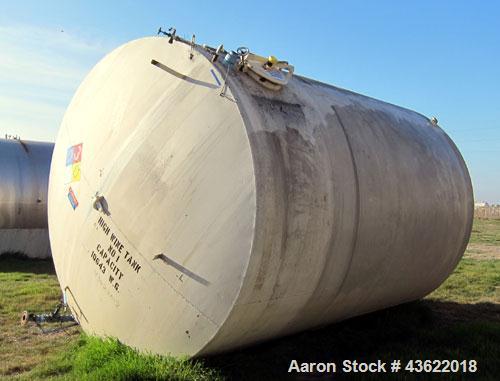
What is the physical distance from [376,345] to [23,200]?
8.89m

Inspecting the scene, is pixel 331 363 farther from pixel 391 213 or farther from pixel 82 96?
pixel 82 96

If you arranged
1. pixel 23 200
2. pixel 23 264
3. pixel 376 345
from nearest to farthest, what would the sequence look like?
pixel 376 345 < pixel 23 264 < pixel 23 200

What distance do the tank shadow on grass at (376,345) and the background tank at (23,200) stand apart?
27.7 ft

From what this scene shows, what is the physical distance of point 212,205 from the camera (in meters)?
3.39

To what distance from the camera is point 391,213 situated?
4.58m

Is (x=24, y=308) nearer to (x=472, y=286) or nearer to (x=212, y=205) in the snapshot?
(x=212, y=205)

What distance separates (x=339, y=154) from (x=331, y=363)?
1.86 meters

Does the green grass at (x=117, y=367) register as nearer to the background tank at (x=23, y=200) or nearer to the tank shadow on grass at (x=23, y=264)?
the tank shadow on grass at (x=23, y=264)

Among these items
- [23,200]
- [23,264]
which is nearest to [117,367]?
[23,264]

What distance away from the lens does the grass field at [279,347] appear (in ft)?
12.2

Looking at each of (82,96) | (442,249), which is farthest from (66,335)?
(442,249)

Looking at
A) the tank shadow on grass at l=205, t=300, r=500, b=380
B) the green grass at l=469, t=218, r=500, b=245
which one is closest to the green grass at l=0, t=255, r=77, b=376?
the tank shadow on grass at l=205, t=300, r=500, b=380

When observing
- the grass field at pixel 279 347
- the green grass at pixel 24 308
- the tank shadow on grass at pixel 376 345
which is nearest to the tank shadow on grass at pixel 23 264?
the green grass at pixel 24 308

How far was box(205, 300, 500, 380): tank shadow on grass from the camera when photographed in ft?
13.6
